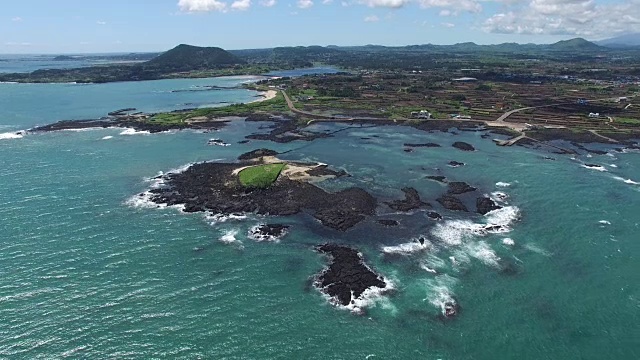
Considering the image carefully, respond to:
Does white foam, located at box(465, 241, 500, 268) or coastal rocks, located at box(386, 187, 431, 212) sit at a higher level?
coastal rocks, located at box(386, 187, 431, 212)

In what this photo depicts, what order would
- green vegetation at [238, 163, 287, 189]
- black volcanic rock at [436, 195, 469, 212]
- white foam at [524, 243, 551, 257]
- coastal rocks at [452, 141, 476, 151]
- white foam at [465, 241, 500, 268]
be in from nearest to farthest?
white foam at [465, 241, 500, 268], white foam at [524, 243, 551, 257], black volcanic rock at [436, 195, 469, 212], green vegetation at [238, 163, 287, 189], coastal rocks at [452, 141, 476, 151]

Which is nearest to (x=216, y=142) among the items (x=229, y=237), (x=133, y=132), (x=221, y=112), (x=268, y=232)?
(x=133, y=132)

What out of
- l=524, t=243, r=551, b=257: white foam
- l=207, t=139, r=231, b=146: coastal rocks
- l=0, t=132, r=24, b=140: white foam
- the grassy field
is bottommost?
l=524, t=243, r=551, b=257: white foam

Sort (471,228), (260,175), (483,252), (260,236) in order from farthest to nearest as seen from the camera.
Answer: (260,175) → (471,228) → (260,236) → (483,252)

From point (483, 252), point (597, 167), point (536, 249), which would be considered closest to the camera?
point (483, 252)

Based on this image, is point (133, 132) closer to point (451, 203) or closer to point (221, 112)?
point (221, 112)

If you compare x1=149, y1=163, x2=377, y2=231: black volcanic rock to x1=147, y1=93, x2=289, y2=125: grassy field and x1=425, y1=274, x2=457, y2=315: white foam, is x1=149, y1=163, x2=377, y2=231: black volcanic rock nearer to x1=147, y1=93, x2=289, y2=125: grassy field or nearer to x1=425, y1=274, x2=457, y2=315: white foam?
x1=425, y1=274, x2=457, y2=315: white foam

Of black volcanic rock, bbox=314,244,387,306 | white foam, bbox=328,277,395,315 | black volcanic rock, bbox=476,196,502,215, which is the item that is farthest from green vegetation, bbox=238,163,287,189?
black volcanic rock, bbox=476,196,502,215
